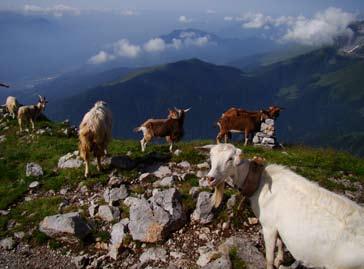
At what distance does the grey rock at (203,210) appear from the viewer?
37.9 ft

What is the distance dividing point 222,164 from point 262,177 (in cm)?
111

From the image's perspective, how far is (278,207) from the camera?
8156 mm

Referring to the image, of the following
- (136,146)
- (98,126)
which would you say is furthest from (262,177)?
(136,146)

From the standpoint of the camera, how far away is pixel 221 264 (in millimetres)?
9336

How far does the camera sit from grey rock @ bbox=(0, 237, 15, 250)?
474 inches

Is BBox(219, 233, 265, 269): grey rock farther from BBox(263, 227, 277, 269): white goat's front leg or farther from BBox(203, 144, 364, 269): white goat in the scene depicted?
BBox(263, 227, 277, 269): white goat's front leg

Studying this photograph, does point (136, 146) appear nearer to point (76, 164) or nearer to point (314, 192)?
point (76, 164)

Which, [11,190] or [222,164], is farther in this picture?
[11,190]

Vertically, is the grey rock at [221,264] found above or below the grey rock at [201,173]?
below

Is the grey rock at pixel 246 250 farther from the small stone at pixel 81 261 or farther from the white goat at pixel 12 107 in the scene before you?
the white goat at pixel 12 107

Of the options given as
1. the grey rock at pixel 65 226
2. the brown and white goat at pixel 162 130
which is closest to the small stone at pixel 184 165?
the brown and white goat at pixel 162 130

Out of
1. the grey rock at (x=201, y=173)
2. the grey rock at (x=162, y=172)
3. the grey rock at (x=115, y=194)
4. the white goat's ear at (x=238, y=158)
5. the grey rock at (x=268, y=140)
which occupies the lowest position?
the grey rock at (x=268, y=140)

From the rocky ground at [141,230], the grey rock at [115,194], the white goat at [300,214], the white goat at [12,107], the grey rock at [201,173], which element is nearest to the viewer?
the white goat at [300,214]

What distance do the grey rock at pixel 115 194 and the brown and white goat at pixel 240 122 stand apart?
10.2 m
